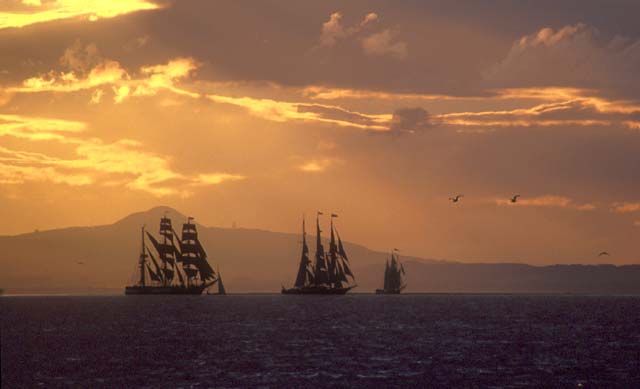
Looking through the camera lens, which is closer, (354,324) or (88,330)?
(88,330)

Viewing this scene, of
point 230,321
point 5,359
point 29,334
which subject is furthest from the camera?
point 230,321

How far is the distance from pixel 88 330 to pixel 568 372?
276 feet

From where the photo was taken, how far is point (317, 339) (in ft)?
415

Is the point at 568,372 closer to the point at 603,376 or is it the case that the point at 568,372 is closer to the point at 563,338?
the point at 603,376

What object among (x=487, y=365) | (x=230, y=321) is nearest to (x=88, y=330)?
(x=230, y=321)

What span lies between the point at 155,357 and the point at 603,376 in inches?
1696

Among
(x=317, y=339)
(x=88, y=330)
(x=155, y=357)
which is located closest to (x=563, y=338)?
(x=317, y=339)

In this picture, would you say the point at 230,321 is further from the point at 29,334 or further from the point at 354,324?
the point at 29,334

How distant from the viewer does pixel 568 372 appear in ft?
286

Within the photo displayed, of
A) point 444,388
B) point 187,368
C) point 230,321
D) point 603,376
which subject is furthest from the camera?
point 230,321

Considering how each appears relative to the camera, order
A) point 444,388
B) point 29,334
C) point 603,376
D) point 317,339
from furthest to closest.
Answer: point 29,334 → point 317,339 → point 603,376 → point 444,388

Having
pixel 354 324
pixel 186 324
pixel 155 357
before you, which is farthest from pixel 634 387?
pixel 186 324

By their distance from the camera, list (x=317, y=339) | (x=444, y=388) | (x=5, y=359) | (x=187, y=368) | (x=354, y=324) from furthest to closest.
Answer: (x=354, y=324) < (x=317, y=339) < (x=5, y=359) < (x=187, y=368) < (x=444, y=388)

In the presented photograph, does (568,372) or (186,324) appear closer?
(568,372)
